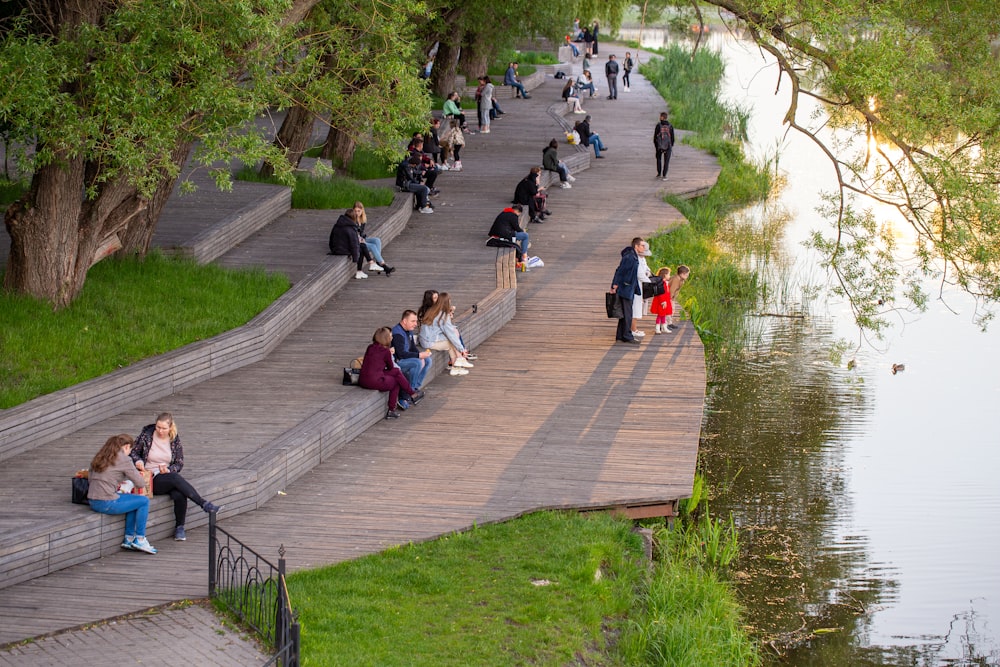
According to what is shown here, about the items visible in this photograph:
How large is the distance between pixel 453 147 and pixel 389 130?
12440 millimetres

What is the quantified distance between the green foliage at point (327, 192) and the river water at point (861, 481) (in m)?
7.71

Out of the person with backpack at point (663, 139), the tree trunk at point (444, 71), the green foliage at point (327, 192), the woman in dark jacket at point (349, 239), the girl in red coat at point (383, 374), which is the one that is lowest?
the girl in red coat at point (383, 374)

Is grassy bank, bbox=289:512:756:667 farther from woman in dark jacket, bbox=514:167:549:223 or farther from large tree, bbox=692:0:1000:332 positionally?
woman in dark jacket, bbox=514:167:549:223

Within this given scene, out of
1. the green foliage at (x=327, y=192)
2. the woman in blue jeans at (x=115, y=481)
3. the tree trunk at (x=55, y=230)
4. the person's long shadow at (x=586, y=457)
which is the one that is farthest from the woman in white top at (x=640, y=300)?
the woman in blue jeans at (x=115, y=481)

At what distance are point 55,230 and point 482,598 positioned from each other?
27.0 feet

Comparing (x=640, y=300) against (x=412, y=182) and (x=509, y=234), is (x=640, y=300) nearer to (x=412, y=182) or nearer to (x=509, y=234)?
(x=509, y=234)

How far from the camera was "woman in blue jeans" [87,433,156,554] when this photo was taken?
35.4ft

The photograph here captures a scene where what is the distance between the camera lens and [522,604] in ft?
33.7

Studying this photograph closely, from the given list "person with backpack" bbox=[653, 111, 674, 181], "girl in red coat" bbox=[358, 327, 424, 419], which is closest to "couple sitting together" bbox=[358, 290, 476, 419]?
"girl in red coat" bbox=[358, 327, 424, 419]

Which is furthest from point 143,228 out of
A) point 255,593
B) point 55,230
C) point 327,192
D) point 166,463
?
point 255,593

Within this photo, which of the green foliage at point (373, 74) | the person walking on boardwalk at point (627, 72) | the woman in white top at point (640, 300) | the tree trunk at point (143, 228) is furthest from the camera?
the person walking on boardwalk at point (627, 72)

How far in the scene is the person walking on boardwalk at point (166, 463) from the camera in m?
11.3

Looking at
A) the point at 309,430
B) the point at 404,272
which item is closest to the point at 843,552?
the point at 309,430

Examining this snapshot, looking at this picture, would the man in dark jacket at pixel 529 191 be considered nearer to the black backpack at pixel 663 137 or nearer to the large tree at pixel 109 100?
the black backpack at pixel 663 137
